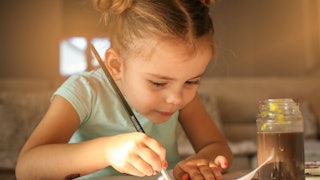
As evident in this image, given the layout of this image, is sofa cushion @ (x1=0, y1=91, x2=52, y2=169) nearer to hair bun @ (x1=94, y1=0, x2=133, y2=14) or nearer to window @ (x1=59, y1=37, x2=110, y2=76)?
window @ (x1=59, y1=37, x2=110, y2=76)

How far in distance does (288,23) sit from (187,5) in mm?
3109

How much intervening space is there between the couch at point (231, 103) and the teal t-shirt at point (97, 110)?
1.34 meters

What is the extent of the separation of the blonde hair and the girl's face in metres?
0.03

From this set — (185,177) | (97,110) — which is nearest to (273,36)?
(97,110)

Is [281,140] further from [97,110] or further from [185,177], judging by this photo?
[97,110]

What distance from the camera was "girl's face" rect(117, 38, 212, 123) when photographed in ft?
2.89

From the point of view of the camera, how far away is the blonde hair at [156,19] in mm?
935

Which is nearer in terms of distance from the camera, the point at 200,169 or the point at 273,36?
the point at 200,169

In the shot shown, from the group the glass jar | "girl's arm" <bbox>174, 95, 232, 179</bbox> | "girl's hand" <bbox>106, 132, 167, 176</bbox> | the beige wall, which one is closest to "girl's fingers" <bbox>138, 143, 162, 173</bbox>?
"girl's hand" <bbox>106, 132, 167, 176</bbox>

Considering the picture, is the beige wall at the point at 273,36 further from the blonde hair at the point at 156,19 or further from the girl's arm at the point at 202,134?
the blonde hair at the point at 156,19

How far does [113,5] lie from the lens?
99 cm

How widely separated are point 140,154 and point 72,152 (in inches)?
8.0

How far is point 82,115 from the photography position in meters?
1.03

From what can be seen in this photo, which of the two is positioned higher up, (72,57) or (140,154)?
(140,154)
